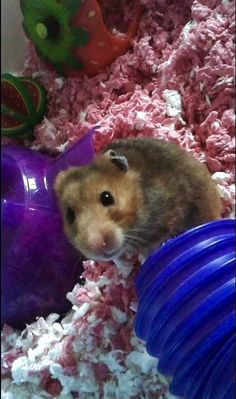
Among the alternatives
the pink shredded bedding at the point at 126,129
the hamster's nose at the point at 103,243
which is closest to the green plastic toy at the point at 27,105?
the pink shredded bedding at the point at 126,129

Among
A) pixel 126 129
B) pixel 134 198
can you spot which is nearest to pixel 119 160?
pixel 134 198

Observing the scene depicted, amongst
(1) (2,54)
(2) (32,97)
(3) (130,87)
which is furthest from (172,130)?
(1) (2,54)

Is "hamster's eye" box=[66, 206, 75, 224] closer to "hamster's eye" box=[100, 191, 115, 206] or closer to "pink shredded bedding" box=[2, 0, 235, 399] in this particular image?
"hamster's eye" box=[100, 191, 115, 206]

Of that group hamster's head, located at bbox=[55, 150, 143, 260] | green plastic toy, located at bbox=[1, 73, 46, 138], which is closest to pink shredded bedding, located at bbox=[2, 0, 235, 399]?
green plastic toy, located at bbox=[1, 73, 46, 138]

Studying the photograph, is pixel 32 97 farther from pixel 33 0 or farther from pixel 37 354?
pixel 37 354

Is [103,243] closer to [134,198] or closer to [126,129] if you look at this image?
[134,198]
